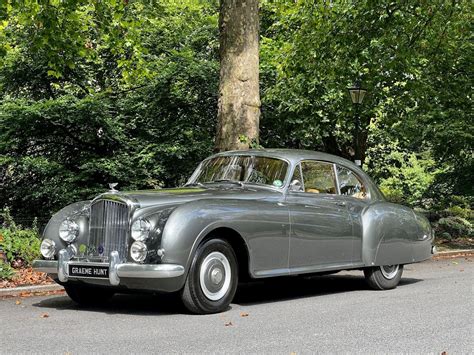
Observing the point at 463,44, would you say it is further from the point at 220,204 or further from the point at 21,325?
the point at 21,325

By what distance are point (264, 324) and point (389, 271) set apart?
367 cm

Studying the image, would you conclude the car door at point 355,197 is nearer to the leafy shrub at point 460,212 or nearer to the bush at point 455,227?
the bush at point 455,227

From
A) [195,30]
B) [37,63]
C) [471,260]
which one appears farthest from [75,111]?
[471,260]

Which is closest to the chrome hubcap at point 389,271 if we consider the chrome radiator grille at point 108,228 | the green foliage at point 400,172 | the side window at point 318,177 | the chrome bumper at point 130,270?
the side window at point 318,177

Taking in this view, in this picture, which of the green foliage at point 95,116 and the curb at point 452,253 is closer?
the green foliage at point 95,116

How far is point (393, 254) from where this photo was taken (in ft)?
30.5

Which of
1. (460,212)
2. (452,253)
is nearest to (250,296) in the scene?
(452,253)

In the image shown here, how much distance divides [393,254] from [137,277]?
4159mm

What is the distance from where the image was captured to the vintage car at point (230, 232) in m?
6.79

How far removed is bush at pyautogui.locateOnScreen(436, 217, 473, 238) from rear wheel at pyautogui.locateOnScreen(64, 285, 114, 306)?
1529 cm

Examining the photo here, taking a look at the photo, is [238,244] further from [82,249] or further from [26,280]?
[26,280]

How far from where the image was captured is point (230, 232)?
7.36m

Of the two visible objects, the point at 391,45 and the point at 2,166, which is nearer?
the point at 2,166

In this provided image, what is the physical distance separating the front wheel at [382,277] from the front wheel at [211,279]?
279 centimetres
